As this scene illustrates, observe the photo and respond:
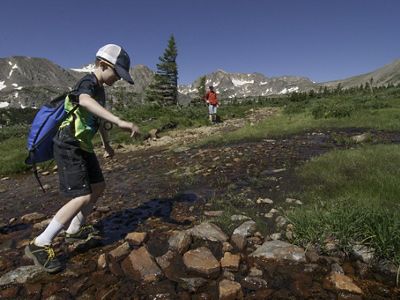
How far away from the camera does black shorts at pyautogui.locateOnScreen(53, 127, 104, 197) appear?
14.5 ft

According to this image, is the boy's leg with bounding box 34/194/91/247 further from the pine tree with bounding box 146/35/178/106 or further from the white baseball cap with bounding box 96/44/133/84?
the pine tree with bounding box 146/35/178/106

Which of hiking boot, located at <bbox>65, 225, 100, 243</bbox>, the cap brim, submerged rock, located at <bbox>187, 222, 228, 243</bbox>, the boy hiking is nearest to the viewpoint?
the boy hiking

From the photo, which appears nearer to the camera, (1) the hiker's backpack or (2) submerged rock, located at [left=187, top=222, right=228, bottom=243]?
(1) the hiker's backpack

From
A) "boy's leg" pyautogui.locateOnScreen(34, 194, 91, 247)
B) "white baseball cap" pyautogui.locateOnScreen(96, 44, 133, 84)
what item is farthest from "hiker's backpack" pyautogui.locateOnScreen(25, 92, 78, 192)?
"boy's leg" pyautogui.locateOnScreen(34, 194, 91, 247)

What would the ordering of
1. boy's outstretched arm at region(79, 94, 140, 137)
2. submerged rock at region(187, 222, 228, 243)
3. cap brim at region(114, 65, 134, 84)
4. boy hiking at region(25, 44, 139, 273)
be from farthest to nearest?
submerged rock at region(187, 222, 228, 243), cap brim at region(114, 65, 134, 84), boy hiking at region(25, 44, 139, 273), boy's outstretched arm at region(79, 94, 140, 137)

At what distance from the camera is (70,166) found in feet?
14.6

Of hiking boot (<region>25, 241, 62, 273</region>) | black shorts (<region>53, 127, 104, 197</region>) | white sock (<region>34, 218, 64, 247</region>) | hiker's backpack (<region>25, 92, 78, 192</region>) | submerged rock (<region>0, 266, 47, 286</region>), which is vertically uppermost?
hiker's backpack (<region>25, 92, 78, 192</region>)

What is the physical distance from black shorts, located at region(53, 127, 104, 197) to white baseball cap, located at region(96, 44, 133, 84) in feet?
3.16

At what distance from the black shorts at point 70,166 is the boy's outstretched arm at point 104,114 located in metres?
0.49

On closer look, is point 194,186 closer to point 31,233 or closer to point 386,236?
point 31,233

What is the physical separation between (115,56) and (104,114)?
0.83 metres

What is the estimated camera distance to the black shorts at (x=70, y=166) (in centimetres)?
442

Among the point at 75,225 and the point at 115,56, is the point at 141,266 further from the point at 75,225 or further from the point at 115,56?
the point at 115,56

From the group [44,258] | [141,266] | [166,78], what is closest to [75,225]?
[44,258]
